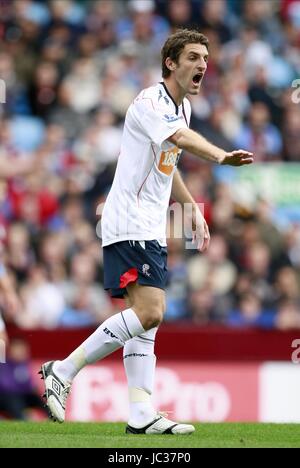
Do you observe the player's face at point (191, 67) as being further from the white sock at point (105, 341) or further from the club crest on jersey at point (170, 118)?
the white sock at point (105, 341)

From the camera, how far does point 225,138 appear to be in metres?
14.1

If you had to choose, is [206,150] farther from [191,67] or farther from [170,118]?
[191,67]

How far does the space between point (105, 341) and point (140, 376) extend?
302mm

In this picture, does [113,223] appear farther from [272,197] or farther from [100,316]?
[272,197]

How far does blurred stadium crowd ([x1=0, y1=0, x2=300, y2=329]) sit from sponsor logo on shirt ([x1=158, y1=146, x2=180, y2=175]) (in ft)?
13.2

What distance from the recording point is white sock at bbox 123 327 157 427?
7051mm

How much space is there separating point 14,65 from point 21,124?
0.91 metres

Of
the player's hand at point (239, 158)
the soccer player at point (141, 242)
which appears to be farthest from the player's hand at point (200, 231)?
the player's hand at point (239, 158)

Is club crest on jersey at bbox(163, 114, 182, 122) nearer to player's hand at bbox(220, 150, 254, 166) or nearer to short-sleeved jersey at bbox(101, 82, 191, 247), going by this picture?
short-sleeved jersey at bbox(101, 82, 191, 247)

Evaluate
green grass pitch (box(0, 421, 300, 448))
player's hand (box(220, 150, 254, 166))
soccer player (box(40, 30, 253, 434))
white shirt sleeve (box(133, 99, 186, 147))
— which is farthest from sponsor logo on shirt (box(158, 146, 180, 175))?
green grass pitch (box(0, 421, 300, 448))

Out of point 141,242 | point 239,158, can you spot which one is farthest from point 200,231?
point 239,158

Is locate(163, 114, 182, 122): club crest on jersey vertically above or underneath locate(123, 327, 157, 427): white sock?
above

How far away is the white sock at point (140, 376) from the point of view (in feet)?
23.1
